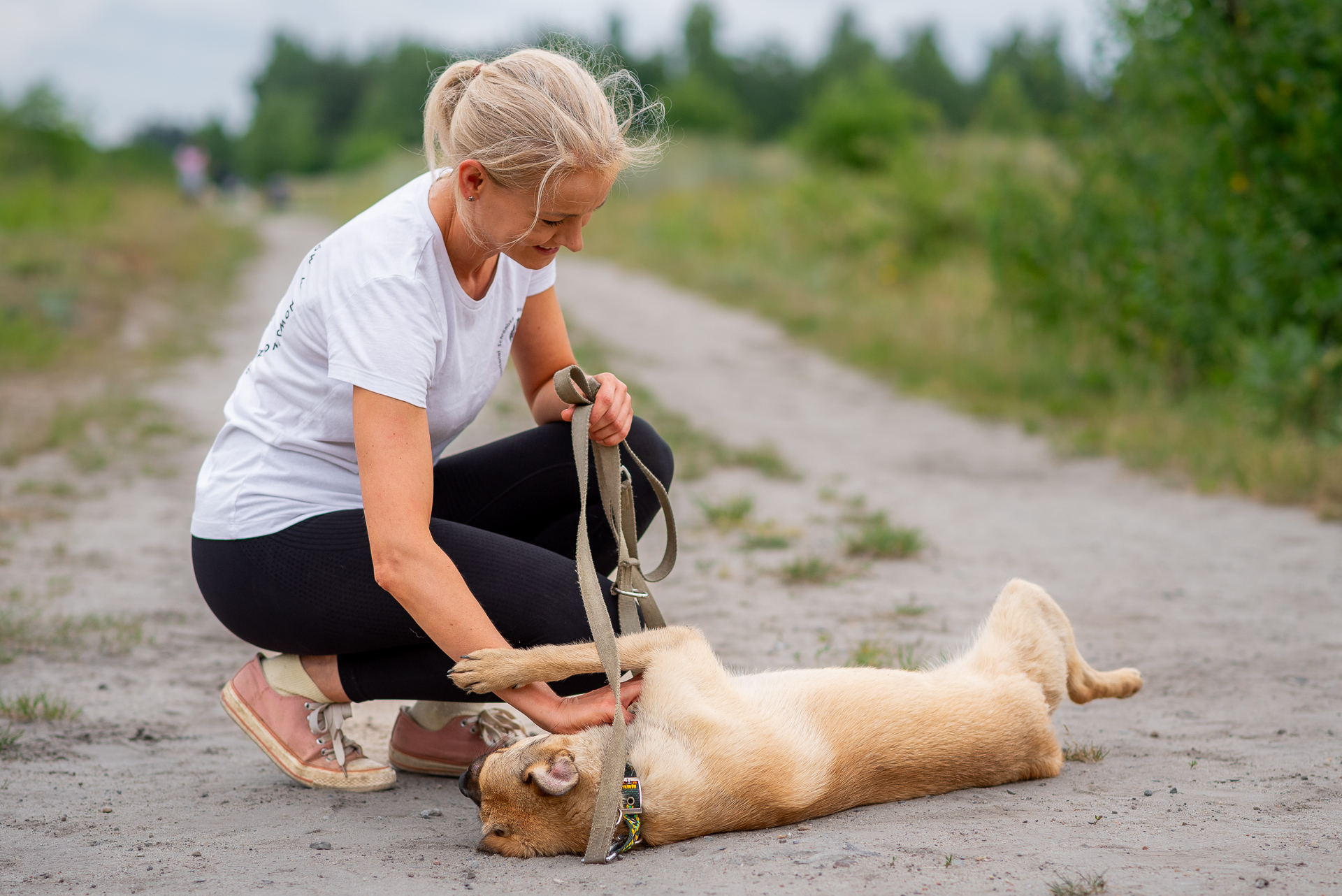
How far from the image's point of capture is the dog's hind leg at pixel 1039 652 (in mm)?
3023

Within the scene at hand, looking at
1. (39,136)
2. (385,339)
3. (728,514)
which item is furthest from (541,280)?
(39,136)

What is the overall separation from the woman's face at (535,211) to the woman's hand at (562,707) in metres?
1.02

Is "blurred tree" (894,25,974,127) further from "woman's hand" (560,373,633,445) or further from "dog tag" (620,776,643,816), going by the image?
"dog tag" (620,776,643,816)

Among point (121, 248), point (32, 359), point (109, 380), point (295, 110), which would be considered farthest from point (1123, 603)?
point (295, 110)

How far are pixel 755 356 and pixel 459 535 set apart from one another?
27.6 feet

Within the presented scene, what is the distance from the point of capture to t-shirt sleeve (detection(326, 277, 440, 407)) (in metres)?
2.40

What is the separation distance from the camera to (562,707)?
258cm

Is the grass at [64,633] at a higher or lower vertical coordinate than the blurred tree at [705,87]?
lower

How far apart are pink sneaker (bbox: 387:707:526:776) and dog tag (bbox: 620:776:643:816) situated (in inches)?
29.6

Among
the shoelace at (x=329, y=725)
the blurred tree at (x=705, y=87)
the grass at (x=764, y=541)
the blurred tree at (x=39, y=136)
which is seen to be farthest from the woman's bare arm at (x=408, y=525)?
the blurred tree at (x=705, y=87)

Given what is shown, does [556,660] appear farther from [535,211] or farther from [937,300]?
[937,300]

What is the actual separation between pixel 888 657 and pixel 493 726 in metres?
1.30

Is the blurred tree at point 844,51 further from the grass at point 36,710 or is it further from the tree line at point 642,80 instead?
the grass at point 36,710

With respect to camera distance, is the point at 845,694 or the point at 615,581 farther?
the point at 615,581
